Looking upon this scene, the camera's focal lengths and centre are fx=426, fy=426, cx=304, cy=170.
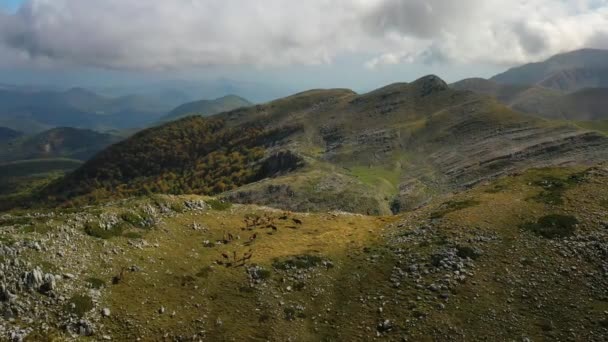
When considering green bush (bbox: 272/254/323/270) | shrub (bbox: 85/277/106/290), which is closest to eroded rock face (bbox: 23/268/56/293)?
shrub (bbox: 85/277/106/290)

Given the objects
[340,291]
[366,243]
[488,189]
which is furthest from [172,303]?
[488,189]

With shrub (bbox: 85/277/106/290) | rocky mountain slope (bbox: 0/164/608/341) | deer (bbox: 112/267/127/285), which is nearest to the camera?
rocky mountain slope (bbox: 0/164/608/341)

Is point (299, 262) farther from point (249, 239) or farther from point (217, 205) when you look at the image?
point (217, 205)

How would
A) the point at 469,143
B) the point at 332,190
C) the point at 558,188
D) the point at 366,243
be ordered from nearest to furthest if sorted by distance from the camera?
the point at 366,243 → the point at 558,188 → the point at 332,190 → the point at 469,143

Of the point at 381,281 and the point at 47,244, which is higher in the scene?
the point at 47,244

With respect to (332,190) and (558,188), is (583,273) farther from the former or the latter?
(332,190)

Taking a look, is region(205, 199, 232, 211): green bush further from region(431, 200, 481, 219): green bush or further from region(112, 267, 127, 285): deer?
region(431, 200, 481, 219): green bush

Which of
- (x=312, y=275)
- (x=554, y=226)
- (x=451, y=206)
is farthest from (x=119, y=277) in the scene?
(x=554, y=226)

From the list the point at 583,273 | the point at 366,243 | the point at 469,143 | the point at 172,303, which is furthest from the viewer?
the point at 469,143
